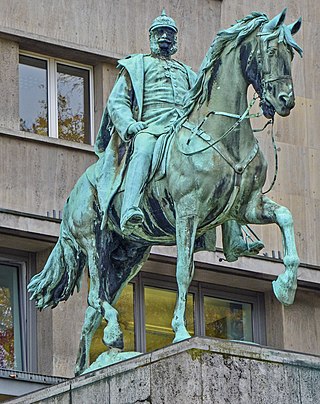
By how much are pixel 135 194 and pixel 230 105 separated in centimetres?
135

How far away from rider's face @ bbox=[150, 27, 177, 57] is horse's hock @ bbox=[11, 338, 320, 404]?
3.77m

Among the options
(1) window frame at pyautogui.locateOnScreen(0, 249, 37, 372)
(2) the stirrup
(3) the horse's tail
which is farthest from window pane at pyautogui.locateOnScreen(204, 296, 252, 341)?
(2) the stirrup

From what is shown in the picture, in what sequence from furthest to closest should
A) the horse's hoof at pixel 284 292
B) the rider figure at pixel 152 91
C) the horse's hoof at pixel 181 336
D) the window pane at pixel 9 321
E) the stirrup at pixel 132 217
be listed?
the window pane at pixel 9 321, the rider figure at pixel 152 91, the stirrup at pixel 132 217, the horse's hoof at pixel 181 336, the horse's hoof at pixel 284 292

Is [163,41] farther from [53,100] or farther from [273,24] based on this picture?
[53,100]

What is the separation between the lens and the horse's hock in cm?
2362

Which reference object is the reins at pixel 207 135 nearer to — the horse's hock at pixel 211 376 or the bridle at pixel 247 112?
the bridle at pixel 247 112

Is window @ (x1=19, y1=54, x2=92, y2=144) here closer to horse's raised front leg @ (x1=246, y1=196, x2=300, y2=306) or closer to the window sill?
the window sill

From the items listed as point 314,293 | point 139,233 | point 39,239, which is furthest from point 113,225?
point 314,293

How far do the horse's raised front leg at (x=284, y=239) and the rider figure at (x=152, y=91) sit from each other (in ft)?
4.39

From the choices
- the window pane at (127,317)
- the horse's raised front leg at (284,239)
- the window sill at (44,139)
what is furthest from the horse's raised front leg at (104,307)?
the window pane at (127,317)

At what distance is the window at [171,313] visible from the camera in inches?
1337

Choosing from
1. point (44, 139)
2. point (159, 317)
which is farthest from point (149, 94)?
point (159, 317)

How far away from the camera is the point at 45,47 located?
33594mm

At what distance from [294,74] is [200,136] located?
11.4 metres
